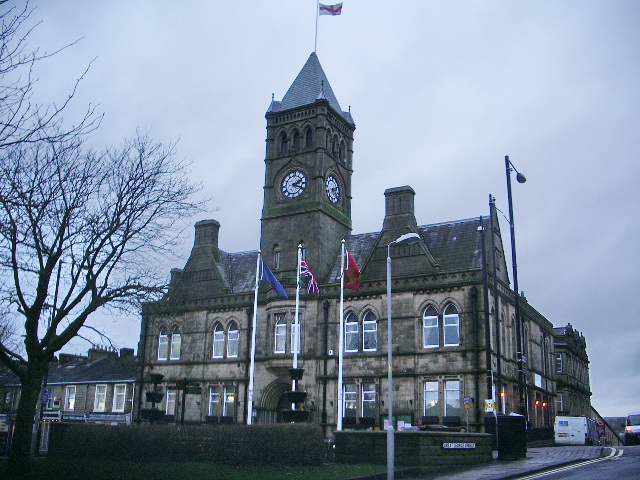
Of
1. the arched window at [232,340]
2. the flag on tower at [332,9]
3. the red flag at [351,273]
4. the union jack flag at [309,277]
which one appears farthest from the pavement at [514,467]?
the flag on tower at [332,9]

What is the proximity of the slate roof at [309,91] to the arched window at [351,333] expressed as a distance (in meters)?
15.5

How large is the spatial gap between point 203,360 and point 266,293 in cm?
643

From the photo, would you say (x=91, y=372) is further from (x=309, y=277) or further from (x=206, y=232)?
(x=309, y=277)

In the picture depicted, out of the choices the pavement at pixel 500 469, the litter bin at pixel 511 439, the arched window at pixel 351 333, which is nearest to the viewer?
the pavement at pixel 500 469

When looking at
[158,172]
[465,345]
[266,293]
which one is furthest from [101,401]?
[158,172]

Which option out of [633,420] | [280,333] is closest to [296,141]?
[280,333]

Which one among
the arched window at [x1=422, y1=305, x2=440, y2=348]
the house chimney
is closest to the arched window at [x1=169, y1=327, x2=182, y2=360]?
the house chimney

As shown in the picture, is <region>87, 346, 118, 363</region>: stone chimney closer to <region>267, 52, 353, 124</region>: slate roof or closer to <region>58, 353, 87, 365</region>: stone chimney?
<region>58, 353, 87, 365</region>: stone chimney

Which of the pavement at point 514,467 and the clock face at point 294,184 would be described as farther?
the clock face at point 294,184

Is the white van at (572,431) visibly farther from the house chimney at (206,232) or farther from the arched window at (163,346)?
the house chimney at (206,232)

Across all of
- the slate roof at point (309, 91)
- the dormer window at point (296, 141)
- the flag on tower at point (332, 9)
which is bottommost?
the dormer window at point (296, 141)

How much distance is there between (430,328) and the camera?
126 feet

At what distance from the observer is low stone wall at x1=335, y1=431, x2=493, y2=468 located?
22.9 meters

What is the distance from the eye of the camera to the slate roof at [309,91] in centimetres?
4747
